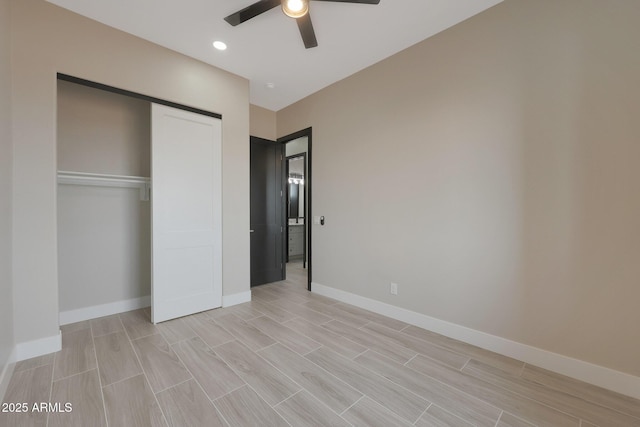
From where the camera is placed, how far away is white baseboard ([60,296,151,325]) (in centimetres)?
261

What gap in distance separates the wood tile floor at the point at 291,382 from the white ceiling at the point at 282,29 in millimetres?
3013

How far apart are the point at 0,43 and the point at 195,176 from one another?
1.60m

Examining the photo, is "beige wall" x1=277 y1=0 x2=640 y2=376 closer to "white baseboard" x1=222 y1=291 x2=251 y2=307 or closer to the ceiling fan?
the ceiling fan

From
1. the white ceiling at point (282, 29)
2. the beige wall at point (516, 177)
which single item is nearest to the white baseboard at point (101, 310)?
the beige wall at point (516, 177)

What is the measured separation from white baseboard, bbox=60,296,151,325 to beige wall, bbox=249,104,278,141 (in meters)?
2.91

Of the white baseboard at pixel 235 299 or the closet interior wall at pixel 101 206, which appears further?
the white baseboard at pixel 235 299

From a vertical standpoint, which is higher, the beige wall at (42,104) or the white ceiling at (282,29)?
the white ceiling at (282,29)

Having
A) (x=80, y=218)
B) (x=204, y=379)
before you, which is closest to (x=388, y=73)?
(x=204, y=379)

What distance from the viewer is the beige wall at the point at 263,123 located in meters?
4.14

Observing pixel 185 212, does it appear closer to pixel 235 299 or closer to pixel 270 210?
pixel 235 299

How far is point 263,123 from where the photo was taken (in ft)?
14.0

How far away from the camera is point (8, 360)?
1761mm

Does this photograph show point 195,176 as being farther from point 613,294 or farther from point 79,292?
point 613,294

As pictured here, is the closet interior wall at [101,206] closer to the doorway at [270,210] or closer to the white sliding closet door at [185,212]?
the white sliding closet door at [185,212]
